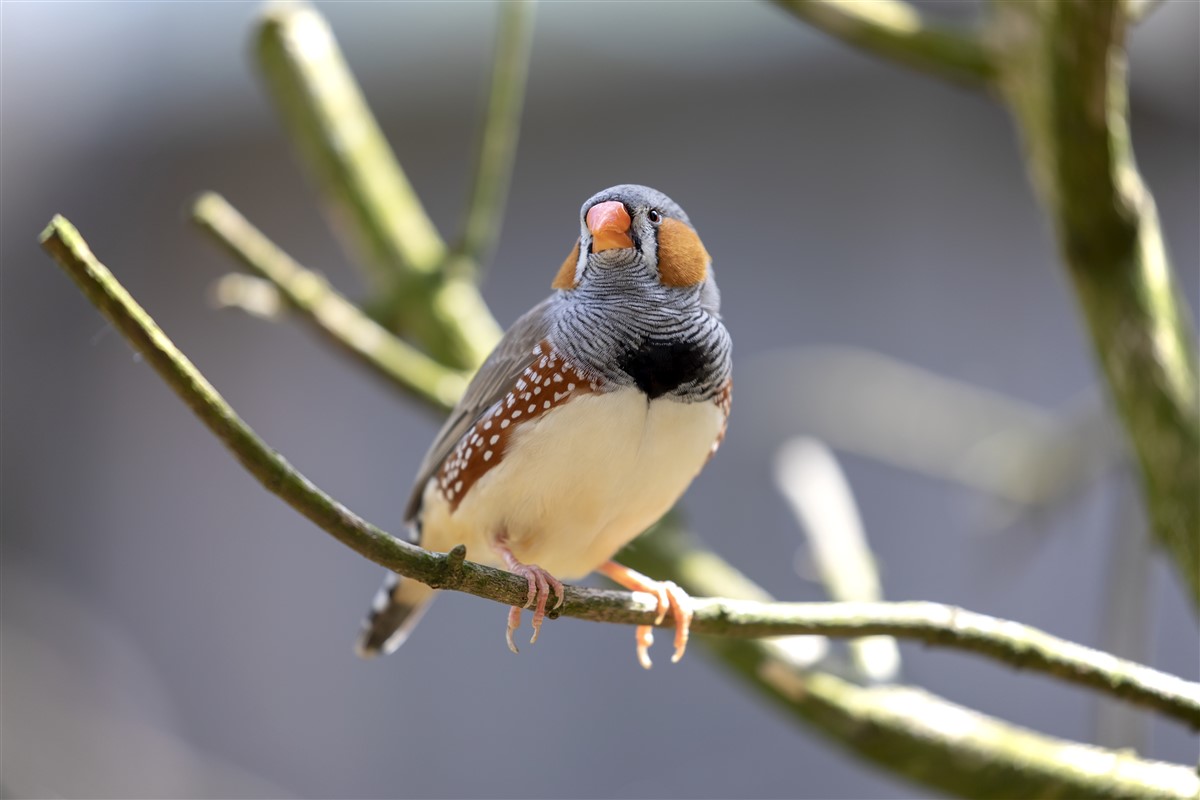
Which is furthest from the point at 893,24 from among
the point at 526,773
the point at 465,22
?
the point at 526,773

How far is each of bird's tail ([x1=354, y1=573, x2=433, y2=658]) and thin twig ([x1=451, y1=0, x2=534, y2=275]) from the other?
1.16 meters

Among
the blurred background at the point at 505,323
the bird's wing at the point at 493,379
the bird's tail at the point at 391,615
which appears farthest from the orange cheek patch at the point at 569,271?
the blurred background at the point at 505,323

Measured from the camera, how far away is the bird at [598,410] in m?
1.81

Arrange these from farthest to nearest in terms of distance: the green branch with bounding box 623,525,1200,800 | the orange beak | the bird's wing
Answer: the green branch with bounding box 623,525,1200,800 < the bird's wing < the orange beak

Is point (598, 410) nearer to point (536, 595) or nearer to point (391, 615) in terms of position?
point (536, 595)

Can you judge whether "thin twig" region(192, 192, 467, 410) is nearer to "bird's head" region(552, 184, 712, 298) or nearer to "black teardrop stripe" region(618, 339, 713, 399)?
"black teardrop stripe" region(618, 339, 713, 399)

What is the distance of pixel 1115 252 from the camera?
8.95 ft

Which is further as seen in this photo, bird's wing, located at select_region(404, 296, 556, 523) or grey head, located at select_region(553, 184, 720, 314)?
bird's wing, located at select_region(404, 296, 556, 523)

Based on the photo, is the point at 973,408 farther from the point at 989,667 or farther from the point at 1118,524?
the point at 989,667

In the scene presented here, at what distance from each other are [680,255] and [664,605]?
58 cm

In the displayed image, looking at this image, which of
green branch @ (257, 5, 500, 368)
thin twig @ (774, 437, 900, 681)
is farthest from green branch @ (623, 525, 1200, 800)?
green branch @ (257, 5, 500, 368)

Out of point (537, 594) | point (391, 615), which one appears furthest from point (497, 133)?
point (537, 594)

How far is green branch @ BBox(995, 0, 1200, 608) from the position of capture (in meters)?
2.58

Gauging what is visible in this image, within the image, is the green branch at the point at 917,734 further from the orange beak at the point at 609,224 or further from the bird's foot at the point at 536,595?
the orange beak at the point at 609,224
